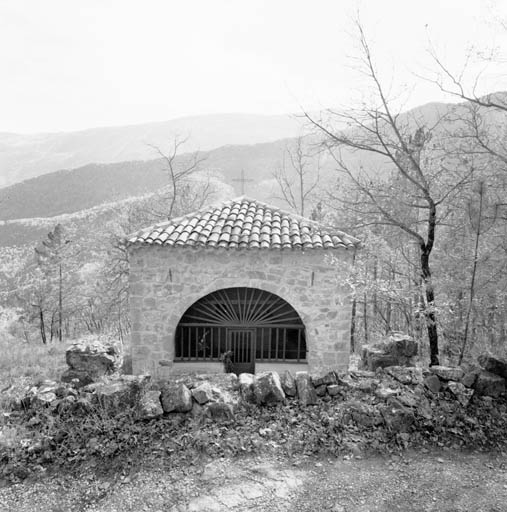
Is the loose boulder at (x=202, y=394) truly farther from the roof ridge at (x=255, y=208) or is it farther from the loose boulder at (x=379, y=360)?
the roof ridge at (x=255, y=208)

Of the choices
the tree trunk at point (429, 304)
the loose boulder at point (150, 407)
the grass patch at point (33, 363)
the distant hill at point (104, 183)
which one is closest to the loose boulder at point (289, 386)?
the loose boulder at point (150, 407)

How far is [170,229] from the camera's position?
7.86m

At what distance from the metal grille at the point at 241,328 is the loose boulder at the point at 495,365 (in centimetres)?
368

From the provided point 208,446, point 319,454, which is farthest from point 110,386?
point 319,454

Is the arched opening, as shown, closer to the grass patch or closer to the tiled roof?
the tiled roof

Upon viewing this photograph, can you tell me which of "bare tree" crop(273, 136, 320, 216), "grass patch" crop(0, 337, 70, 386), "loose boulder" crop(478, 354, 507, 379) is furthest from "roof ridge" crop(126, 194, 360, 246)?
"grass patch" crop(0, 337, 70, 386)

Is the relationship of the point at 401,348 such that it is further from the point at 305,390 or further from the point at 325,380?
the point at 305,390

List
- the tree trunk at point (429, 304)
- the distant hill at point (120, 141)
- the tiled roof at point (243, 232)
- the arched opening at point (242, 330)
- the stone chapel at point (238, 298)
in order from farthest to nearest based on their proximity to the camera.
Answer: the distant hill at point (120, 141), the arched opening at point (242, 330), the stone chapel at point (238, 298), the tiled roof at point (243, 232), the tree trunk at point (429, 304)

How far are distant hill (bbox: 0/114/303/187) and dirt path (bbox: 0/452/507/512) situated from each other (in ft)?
298

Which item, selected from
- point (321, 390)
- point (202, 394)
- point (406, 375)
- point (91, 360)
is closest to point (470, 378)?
point (406, 375)

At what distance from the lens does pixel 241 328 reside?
313 inches

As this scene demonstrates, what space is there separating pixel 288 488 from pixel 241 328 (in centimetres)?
474

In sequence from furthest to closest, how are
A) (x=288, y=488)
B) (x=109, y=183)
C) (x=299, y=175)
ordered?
1. (x=109, y=183)
2. (x=299, y=175)
3. (x=288, y=488)

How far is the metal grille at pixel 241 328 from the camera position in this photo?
785 centimetres
